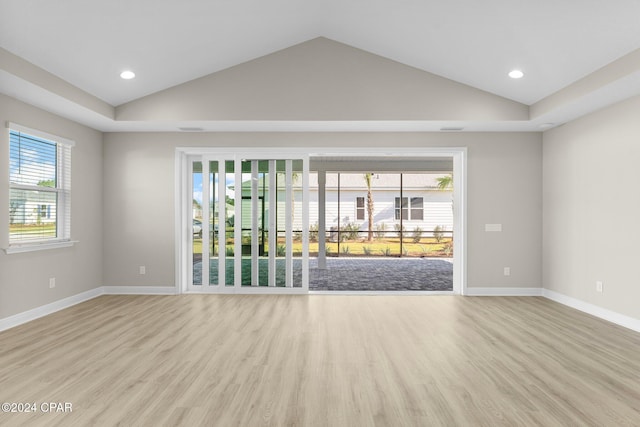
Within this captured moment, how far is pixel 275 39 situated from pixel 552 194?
14.6 feet

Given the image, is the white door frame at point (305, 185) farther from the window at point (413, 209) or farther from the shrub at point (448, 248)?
the window at point (413, 209)

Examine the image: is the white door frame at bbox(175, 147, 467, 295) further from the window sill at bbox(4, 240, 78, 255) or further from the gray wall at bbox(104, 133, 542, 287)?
the window sill at bbox(4, 240, 78, 255)

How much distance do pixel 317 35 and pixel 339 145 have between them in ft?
5.16

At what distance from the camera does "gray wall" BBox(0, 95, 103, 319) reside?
14.4ft

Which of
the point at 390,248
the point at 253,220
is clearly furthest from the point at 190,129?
the point at 390,248

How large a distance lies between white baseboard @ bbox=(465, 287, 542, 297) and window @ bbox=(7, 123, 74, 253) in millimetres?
5757

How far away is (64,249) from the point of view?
17.6 ft

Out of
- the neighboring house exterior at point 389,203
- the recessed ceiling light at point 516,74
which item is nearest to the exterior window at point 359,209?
the neighboring house exterior at point 389,203

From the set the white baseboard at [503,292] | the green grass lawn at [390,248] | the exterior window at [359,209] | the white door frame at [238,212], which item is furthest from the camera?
the exterior window at [359,209]

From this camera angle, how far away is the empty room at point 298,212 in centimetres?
292

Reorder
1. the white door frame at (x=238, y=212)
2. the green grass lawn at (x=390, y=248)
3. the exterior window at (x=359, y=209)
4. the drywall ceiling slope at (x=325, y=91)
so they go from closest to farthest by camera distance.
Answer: the drywall ceiling slope at (x=325, y=91)
the white door frame at (x=238, y=212)
the green grass lawn at (x=390, y=248)
the exterior window at (x=359, y=209)

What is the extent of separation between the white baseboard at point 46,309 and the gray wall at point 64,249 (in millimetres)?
52

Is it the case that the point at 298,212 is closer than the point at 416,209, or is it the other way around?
the point at 298,212

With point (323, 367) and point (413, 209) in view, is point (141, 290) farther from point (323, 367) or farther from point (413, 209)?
point (413, 209)
